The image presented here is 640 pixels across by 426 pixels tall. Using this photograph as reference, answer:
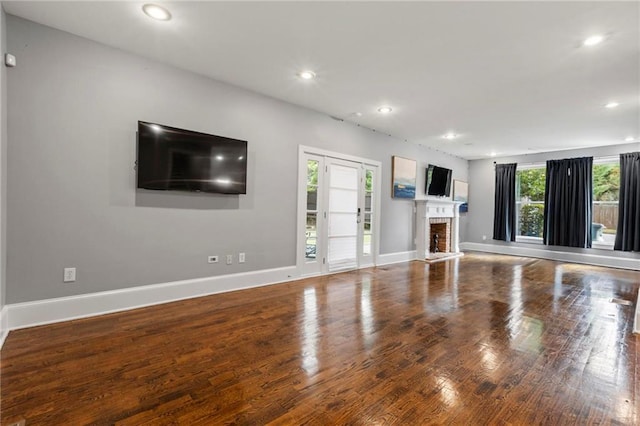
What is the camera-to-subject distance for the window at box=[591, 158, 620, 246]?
6824 millimetres

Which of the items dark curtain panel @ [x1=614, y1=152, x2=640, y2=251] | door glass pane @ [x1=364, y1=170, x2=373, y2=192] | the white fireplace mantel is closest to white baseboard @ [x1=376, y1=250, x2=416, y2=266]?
the white fireplace mantel

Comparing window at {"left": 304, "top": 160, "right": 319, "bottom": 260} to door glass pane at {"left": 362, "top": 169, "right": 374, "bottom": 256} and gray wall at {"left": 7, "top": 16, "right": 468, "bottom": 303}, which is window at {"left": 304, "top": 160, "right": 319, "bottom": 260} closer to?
gray wall at {"left": 7, "top": 16, "right": 468, "bottom": 303}

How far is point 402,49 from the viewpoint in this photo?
2965mm

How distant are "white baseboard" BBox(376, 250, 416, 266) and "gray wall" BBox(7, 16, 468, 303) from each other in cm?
269

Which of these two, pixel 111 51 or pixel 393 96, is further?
pixel 393 96

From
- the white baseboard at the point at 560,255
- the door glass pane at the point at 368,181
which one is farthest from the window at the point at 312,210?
the white baseboard at the point at 560,255

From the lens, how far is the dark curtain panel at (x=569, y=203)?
693 cm

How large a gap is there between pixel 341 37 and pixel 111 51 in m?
2.35

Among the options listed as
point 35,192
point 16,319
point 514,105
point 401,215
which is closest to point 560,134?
point 514,105

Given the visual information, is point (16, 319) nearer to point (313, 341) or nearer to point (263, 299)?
point (263, 299)

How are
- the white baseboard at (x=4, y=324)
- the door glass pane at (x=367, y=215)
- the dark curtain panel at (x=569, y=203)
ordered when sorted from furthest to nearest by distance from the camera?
the dark curtain panel at (x=569, y=203), the door glass pane at (x=367, y=215), the white baseboard at (x=4, y=324)

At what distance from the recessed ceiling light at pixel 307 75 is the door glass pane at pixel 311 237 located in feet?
6.78

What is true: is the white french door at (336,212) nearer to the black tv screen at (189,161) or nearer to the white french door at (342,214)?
the white french door at (342,214)

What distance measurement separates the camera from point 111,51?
307 cm
